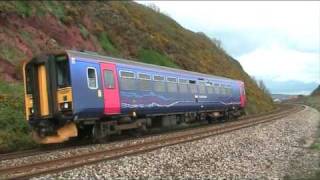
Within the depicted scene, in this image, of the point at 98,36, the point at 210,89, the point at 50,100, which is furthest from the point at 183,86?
the point at 98,36

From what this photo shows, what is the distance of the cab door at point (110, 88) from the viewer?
19875 millimetres

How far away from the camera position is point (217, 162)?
14602 millimetres

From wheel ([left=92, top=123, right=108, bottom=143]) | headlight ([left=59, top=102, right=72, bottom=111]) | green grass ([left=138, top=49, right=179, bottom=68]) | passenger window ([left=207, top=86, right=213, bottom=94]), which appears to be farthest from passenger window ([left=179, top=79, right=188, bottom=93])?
green grass ([left=138, top=49, right=179, bottom=68])

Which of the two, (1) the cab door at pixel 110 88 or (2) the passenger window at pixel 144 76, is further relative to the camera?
(2) the passenger window at pixel 144 76

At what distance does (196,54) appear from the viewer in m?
60.5

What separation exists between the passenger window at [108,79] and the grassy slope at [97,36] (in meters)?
3.55

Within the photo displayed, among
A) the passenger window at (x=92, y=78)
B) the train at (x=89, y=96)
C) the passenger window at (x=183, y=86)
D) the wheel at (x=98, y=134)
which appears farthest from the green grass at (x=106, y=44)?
the passenger window at (x=92, y=78)

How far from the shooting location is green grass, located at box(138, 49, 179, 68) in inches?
1719

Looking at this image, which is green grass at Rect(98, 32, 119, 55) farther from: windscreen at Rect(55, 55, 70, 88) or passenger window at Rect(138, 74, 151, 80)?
windscreen at Rect(55, 55, 70, 88)

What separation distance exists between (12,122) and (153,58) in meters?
25.0

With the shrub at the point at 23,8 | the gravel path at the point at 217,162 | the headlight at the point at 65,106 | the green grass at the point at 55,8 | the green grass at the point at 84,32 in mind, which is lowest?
the gravel path at the point at 217,162

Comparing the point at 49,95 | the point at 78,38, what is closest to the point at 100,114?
the point at 49,95

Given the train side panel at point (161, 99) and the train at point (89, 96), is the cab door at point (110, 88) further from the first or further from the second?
the train side panel at point (161, 99)

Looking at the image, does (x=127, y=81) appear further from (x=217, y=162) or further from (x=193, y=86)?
(x=193, y=86)
